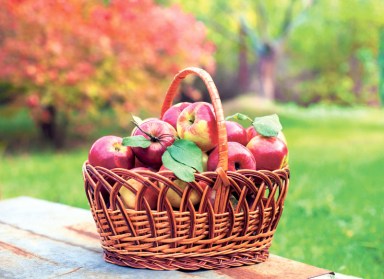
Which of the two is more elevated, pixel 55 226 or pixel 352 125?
pixel 55 226

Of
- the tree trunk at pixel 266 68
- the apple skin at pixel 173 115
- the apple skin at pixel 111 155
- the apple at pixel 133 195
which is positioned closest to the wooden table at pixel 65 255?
the apple at pixel 133 195

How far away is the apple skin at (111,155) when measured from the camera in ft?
5.89

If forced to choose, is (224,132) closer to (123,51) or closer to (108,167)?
(108,167)

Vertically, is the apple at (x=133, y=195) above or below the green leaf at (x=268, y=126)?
below

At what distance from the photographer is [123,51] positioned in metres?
7.20

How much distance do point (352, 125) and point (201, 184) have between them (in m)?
8.93

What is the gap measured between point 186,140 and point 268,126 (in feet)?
0.86

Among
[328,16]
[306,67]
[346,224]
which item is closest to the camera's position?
[346,224]

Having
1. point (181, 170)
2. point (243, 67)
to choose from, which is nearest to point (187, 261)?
point (181, 170)

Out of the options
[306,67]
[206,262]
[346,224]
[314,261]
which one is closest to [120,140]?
[206,262]

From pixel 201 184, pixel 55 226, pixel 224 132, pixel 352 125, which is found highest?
pixel 224 132

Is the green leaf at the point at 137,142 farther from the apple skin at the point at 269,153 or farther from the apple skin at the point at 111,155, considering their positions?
the apple skin at the point at 269,153

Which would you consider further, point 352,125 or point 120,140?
point 352,125

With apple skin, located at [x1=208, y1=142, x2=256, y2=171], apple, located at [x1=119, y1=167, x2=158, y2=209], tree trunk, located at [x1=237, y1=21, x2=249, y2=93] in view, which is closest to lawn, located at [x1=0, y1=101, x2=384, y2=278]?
apple skin, located at [x1=208, y1=142, x2=256, y2=171]
